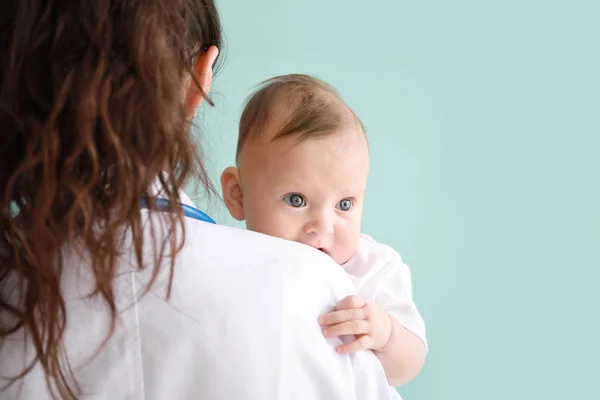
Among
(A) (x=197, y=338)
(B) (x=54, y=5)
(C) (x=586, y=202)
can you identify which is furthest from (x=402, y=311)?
(C) (x=586, y=202)

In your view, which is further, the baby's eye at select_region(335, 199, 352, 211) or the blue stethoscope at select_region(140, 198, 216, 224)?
the baby's eye at select_region(335, 199, 352, 211)

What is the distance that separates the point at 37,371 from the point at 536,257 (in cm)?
189

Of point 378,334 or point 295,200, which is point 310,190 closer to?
point 295,200

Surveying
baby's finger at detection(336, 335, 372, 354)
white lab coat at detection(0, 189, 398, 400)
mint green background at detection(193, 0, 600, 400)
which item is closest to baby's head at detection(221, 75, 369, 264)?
baby's finger at detection(336, 335, 372, 354)

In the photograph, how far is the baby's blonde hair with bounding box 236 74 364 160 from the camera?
1172 mm

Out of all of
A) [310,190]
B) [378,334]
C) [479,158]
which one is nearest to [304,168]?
[310,190]

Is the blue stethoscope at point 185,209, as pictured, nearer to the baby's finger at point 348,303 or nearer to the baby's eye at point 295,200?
the baby's finger at point 348,303

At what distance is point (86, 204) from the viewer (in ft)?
2.21

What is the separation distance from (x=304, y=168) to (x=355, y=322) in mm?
373

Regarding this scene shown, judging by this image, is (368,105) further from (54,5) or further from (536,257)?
(54,5)

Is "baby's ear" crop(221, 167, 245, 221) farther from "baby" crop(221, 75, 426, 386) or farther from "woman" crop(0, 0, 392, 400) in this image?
"woman" crop(0, 0, 392, 400)

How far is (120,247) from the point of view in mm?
700

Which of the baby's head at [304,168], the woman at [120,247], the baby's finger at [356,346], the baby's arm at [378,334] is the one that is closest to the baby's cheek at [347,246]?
the baby's head at [304,168]

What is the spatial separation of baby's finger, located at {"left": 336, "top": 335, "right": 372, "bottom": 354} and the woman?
0.05m
